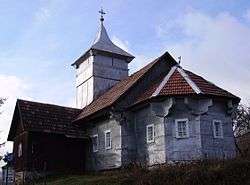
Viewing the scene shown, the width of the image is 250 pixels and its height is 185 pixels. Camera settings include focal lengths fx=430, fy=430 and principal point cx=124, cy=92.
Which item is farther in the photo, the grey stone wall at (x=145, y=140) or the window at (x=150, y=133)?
the window at (x=150, y=133)

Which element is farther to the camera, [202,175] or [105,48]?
[105,48]

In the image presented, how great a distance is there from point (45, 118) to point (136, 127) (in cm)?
659

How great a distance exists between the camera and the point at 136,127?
2575cm

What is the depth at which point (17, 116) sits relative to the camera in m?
30.9

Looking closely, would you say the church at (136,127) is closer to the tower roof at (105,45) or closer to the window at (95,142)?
the window at (95,142)

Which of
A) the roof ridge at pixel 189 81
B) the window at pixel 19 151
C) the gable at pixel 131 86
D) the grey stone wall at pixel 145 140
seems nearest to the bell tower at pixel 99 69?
the gable at pixel 131 86

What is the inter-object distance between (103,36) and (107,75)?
4.47 metres

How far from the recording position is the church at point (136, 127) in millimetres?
23188

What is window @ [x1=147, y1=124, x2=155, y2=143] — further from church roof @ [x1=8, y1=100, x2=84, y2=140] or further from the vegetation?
church roof @ [x1=8, y1=100, x2=84, y2=140]

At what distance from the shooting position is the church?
23188 millimetres

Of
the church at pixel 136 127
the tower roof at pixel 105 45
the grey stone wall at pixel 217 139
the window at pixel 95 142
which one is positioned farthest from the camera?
the tower roof at pixel 105 45

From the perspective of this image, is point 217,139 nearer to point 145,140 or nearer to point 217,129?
point 217,129

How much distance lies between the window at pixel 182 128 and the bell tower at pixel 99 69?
11409 mm

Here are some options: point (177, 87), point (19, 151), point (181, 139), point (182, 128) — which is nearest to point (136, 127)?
point (182, 128)
